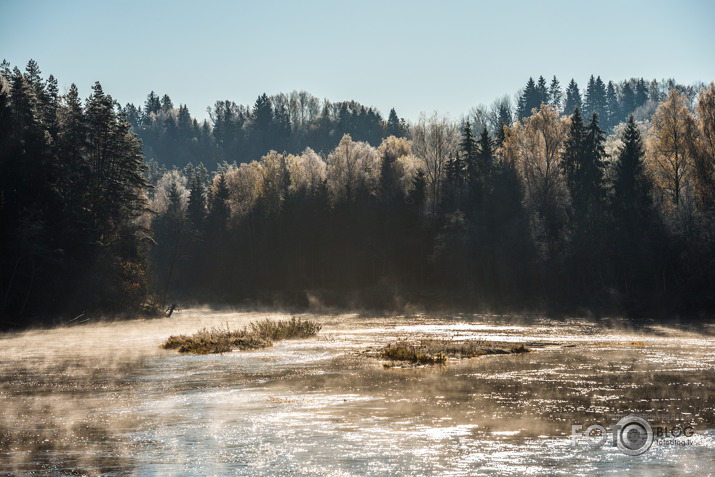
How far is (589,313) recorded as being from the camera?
73188 millimetres

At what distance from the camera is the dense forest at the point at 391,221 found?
66125 mm

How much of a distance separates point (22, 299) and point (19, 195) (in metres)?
10.1

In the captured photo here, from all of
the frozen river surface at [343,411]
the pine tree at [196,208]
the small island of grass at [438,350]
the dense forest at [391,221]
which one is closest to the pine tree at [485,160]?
the dense forest at [391,221]

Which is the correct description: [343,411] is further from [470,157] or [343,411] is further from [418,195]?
[470,157]

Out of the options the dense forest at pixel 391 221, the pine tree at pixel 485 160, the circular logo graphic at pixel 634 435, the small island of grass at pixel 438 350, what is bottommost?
the circular logo graphic at pixel 634 435

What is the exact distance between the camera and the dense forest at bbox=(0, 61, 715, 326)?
217 ft

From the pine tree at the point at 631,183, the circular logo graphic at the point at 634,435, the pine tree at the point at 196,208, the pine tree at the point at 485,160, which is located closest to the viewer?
the circular logo graphic at the point at 634,435

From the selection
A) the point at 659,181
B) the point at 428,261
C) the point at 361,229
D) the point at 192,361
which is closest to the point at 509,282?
the point at 428,261

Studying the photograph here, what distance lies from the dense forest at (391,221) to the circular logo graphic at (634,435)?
5228cm

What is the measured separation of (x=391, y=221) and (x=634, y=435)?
88.0 m

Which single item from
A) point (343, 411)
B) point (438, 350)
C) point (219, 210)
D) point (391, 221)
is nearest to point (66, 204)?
point (438, 350)

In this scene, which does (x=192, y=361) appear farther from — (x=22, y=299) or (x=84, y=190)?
(x=84, y=190)

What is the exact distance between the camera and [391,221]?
106 m

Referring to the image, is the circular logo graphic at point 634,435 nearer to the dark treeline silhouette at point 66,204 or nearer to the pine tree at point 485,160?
the dark treeline silhouette at point 66,204
